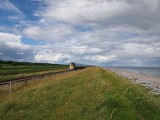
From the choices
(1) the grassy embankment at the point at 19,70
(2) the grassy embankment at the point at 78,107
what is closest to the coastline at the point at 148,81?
(2) the grassy embankment at the point at 78,107

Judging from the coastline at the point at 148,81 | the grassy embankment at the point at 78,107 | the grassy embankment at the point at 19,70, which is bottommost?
the coastline at the point at 148,81

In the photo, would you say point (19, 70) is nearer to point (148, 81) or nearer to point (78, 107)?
point (148, 81)

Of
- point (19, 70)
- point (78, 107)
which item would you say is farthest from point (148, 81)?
point (19, 70)

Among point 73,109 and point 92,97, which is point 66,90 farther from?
point 73,109

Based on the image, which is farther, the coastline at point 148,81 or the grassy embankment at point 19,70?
the grassy embankment at point 19,70

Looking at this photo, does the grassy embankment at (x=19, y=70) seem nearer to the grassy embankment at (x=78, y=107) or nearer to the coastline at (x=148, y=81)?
the coastline at (x=148, y=81)

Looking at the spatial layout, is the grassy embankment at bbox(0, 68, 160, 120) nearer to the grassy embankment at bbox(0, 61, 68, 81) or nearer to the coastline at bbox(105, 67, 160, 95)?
the coastline at bbox(105, 67, 160, 95)

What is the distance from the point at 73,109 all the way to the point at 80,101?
151cm


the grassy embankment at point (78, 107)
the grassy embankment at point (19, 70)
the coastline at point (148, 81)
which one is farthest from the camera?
the grassy embankment at point (19, 70)

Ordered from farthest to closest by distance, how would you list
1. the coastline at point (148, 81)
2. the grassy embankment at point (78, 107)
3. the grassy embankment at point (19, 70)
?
the grassy embankment at point (19, 70) → the coastline at point (148, 81) → the grassy embankment at point (78, 107)

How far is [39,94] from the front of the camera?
18.3 metres

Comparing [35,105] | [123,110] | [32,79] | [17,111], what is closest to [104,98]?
[123,110]

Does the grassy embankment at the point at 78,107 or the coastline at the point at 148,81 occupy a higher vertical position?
the grassy embankment at the point at 78,107

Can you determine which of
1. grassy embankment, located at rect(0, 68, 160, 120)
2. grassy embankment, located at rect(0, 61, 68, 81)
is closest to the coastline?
grassy embankment, located at rect(0, 68, 160, 120)
